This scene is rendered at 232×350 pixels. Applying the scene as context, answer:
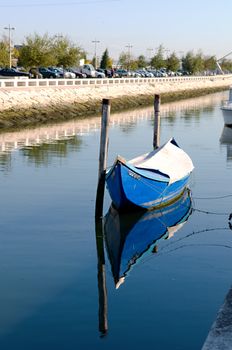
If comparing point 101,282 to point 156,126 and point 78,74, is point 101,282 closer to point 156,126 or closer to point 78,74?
point 156,126

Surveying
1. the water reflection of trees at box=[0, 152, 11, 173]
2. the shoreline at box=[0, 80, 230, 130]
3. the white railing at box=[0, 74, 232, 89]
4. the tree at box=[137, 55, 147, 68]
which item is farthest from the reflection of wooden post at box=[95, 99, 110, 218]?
the tree at box=[137, 55, 147, 68]

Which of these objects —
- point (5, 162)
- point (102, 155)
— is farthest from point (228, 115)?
point (102, 155)

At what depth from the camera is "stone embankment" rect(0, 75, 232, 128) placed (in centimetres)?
4129

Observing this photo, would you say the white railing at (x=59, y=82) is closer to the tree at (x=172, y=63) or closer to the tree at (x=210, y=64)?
the tree at (x=172, y=63)

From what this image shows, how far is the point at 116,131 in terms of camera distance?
127 ft

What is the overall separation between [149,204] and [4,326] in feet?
25.5

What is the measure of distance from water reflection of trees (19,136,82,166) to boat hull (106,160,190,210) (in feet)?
29.4

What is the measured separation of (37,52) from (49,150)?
40.6 m

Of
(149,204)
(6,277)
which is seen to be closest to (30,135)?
(149,204)

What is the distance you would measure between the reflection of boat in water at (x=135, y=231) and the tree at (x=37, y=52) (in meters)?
52.0

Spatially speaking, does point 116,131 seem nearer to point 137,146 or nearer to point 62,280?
point 137,146

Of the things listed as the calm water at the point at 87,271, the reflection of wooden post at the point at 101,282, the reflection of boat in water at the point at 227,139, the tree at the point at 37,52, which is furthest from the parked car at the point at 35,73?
the reflection of wooden post at the point at 101,282

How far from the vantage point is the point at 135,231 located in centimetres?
1575

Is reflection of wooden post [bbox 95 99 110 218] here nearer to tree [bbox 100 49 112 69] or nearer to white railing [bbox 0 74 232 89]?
white railing [bbox 0 74 232 89]
